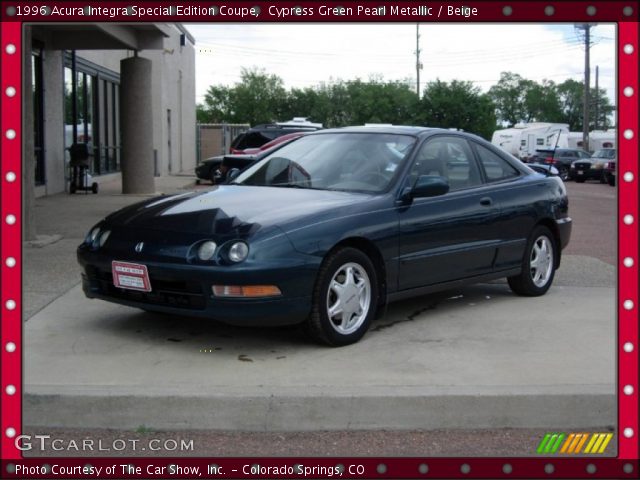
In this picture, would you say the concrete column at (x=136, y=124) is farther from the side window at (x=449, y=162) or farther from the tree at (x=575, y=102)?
the tree at (x=575, y=102)

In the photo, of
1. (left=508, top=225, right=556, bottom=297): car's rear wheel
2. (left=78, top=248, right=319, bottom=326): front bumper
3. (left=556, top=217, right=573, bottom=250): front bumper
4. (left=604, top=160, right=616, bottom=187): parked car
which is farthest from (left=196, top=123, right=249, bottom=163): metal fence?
(left=78, top=248, right=319, bottom=326): front bumper

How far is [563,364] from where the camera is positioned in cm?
521

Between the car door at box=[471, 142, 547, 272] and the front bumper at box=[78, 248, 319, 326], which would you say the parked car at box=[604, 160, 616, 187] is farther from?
the front bumper at box=[78, 248, 319, 326]

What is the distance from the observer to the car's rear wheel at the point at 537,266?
7.20 meters

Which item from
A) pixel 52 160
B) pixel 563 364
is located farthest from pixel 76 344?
pixel 52 160

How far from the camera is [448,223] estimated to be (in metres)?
6.26

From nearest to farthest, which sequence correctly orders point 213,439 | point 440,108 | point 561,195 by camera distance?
point 213,439 → point 561,195 → point 440,108

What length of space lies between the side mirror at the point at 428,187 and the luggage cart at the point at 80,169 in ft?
44.9

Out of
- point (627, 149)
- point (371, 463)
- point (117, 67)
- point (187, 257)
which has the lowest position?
point (371, 463)

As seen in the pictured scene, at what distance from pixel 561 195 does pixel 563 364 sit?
2.81 meters

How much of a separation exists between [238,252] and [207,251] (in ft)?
0.66

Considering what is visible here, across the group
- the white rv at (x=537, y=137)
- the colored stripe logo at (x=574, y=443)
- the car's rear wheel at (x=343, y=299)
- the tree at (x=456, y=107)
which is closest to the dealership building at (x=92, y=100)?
the car's rear wheel at (x=343, y=299)

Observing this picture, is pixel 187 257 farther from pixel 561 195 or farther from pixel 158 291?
pixel 561 195

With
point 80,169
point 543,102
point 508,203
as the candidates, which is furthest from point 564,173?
point 543,102
